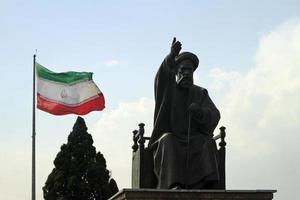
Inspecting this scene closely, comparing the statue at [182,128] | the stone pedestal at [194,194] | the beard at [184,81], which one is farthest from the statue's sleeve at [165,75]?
the stone pedestal at [194,194]

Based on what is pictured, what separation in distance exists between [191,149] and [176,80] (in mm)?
1435

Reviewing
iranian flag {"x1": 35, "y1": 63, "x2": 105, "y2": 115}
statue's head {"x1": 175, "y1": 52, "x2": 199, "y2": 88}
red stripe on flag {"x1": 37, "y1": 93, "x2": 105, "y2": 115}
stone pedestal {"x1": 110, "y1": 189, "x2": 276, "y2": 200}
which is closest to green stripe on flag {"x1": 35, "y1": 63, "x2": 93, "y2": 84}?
iranian flag {"x1": 35, "y1": 63, "x2": 105, "y2": 115}

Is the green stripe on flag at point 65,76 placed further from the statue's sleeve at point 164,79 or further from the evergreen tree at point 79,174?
the evergreen tree at point 79,174

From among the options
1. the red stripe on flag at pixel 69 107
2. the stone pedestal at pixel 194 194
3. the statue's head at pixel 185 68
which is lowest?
the stone pedestal at pixel 194 194

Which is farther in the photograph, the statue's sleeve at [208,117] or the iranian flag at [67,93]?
the iranian flag at [67,93]

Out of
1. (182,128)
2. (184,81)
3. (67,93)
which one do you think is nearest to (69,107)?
(67,93)

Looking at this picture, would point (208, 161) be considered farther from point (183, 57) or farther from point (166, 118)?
point (183, 57)

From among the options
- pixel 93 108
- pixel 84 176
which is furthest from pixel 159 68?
pixel 84 176

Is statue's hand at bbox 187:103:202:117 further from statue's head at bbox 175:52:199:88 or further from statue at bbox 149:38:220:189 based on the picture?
statue's head at bbox 175:52:199:88

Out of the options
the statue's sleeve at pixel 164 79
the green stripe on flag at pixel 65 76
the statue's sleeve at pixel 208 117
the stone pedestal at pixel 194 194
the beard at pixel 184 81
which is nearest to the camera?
the stone pedestal at pixel 194 194

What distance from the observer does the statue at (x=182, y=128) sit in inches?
447

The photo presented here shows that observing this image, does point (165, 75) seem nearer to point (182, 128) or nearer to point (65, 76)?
point (182, 128)

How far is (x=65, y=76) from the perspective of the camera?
733 inches

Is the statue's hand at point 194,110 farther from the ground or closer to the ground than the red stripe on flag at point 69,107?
closer to the ground
